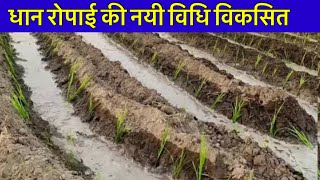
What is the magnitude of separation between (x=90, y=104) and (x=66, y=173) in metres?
1.74

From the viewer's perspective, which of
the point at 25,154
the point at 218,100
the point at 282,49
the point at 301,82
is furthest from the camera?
the point at 282,49

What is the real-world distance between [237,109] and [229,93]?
0.35 m

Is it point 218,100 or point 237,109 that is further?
point 218,100

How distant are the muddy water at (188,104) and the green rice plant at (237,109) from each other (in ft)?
0.30

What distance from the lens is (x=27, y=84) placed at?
6219 millimetres

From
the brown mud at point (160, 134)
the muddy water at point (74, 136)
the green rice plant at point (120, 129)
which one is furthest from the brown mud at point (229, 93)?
the muddy water at point (74, 136)

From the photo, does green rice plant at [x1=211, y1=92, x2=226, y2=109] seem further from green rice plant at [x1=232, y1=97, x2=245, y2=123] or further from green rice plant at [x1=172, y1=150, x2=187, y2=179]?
green rice plant at [x1=172, y1=150, x2=187, y2=179]

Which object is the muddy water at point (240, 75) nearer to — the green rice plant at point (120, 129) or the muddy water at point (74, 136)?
the green rice plant at point (120, 129)

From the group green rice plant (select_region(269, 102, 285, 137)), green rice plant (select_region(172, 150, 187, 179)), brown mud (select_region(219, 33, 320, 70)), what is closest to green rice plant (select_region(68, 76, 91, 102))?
green rice plant (select_region(172, 150, 187, 179))

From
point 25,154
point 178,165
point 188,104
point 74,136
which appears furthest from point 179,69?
point 25,154

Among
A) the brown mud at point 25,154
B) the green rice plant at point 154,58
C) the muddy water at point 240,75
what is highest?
the brown mud at point 25,154

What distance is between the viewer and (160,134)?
4453mm

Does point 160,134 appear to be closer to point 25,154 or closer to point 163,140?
point 163,140

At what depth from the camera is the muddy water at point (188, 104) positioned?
4.59 meters
